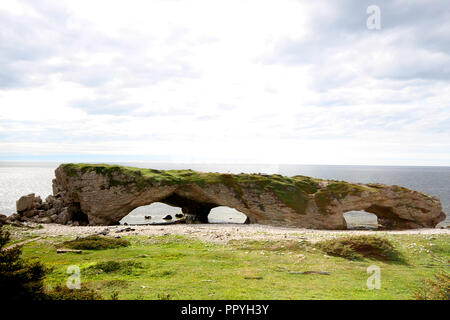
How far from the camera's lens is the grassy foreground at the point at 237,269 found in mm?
12305

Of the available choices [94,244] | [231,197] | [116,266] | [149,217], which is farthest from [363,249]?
[149,217]

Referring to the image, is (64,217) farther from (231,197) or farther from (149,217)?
(231,197)

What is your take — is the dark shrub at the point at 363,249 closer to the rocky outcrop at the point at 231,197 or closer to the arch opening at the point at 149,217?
the rocky outcrop at the point at 231,197

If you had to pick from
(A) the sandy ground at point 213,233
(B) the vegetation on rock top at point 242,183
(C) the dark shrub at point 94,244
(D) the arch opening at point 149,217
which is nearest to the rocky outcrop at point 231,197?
(B) the vegetation on rock top at point 242,183

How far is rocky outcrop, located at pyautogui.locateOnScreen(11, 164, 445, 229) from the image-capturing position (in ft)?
129

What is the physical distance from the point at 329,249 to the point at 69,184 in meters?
37.3

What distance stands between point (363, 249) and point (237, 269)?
11.0m

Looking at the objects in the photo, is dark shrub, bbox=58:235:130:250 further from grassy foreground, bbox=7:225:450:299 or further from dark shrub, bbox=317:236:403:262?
dark shrub, bbox=317:236:403:262

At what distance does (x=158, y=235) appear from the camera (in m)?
27.3

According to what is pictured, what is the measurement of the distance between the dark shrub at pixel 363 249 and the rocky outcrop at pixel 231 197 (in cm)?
1865

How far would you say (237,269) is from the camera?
52.6 feet

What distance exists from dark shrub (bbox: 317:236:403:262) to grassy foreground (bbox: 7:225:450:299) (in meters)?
0.50
